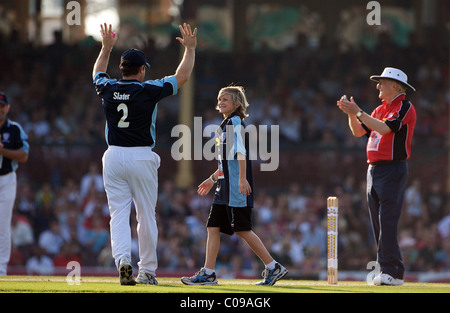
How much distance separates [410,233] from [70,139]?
287 inches

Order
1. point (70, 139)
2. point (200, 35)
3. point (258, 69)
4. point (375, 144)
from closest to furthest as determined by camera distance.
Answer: point (375, 144), point (70, 139), point (258, 69), point (200, 35)

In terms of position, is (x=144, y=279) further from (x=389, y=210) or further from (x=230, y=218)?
(x=389, y=210)

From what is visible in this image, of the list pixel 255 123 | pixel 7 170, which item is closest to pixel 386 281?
pixel 7 170

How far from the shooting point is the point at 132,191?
7.36m

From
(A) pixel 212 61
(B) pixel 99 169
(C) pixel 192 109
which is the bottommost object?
(B) pixel 99 169

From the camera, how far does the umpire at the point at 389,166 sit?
8.04 metres

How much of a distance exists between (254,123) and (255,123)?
0.02m

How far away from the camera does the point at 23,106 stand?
61.1ft

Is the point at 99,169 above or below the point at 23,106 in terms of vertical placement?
below

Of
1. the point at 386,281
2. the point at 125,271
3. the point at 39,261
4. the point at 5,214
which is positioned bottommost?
the point at 39,261

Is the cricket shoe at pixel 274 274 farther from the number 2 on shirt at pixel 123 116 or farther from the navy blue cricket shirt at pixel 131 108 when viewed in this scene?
the number 2 on shirt at pixel 123 116

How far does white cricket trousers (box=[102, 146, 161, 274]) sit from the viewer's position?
284 inches

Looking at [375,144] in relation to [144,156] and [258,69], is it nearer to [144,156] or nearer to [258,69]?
[144,156]
